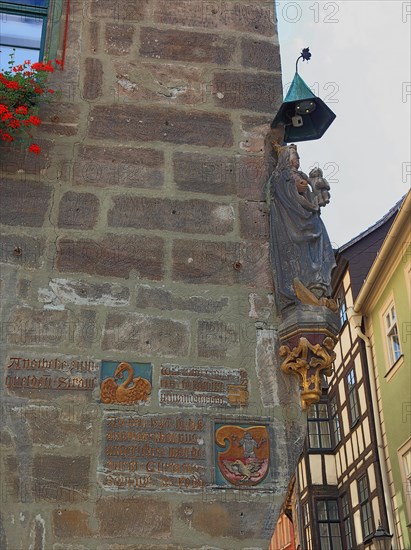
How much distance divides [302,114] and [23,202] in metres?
1.88

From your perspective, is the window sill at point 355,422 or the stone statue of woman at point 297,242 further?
the window sill at point 355,422

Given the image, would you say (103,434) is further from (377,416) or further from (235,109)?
(377,416)

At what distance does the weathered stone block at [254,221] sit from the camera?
4.67 metres

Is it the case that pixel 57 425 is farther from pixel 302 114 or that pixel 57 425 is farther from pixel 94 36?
A: pixel 94 36

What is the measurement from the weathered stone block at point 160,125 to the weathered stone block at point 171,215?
0.45 m

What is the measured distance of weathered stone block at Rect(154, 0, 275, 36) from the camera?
535cm

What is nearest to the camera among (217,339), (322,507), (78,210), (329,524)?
(217,339)

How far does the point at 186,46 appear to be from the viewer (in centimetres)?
525

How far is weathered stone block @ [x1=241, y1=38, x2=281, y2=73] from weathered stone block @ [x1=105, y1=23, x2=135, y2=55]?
0.78 m

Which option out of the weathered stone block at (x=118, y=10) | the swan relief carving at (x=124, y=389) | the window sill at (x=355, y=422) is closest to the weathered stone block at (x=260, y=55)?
the weathered stone block at (x=118, y=10)

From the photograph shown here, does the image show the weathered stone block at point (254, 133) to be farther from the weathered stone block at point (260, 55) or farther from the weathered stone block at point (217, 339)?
the weathered stone block at point (217, 339)

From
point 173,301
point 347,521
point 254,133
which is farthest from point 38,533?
point 347,521

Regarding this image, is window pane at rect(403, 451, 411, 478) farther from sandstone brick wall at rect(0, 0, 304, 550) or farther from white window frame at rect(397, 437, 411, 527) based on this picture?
sandstone brick wall at rect(0, 0, 304, 550)

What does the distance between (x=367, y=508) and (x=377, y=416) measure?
1956 mm
